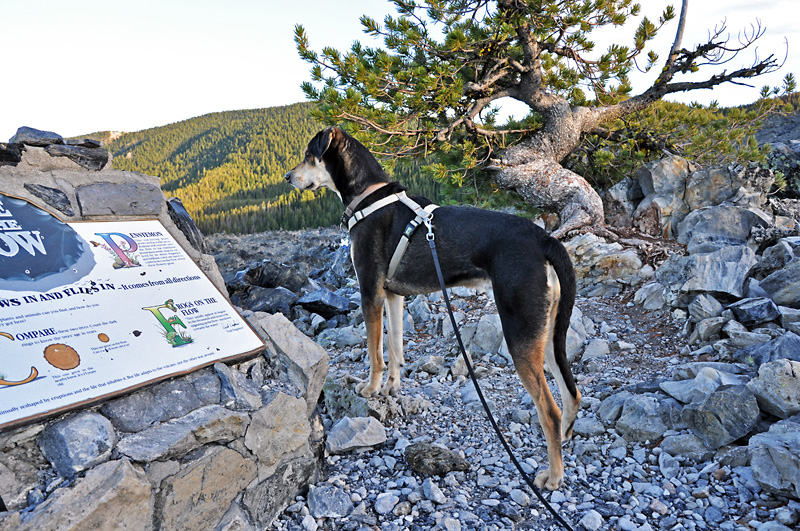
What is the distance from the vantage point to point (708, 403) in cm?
377

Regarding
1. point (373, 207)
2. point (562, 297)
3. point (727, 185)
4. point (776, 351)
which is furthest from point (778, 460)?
point (727, 185)

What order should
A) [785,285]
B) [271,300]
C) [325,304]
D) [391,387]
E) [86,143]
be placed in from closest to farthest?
1. [86,143]
2. [391,387]
3. [785,285]
4. [325,304]
5. [271,300]

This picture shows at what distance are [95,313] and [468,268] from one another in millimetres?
2750

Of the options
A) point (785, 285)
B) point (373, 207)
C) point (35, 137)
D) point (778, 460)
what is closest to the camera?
point (778, 460)

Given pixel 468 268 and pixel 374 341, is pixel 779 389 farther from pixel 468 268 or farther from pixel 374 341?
pixel 374 341

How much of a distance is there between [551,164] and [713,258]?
18.3 ft

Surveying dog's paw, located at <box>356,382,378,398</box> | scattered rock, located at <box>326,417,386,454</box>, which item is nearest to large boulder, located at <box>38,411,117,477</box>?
scattered rock, located at <box>326,417,386,454</box>

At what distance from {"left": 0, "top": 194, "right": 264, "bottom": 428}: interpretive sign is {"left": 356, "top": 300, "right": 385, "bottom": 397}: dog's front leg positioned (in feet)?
4.07

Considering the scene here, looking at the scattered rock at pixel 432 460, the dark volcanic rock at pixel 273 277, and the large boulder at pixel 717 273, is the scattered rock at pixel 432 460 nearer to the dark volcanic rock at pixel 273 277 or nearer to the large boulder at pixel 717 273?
the large boulder at pixel 717 273

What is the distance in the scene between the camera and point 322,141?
15.6ft

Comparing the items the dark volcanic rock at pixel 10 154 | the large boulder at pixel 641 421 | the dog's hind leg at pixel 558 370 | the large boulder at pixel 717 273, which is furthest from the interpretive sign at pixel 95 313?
the large boulder at pixel 717 273

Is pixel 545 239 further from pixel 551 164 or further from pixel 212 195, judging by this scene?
pixel 212 195

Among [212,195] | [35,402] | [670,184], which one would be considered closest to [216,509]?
[35,402]

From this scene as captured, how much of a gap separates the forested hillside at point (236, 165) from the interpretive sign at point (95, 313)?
50157mm
